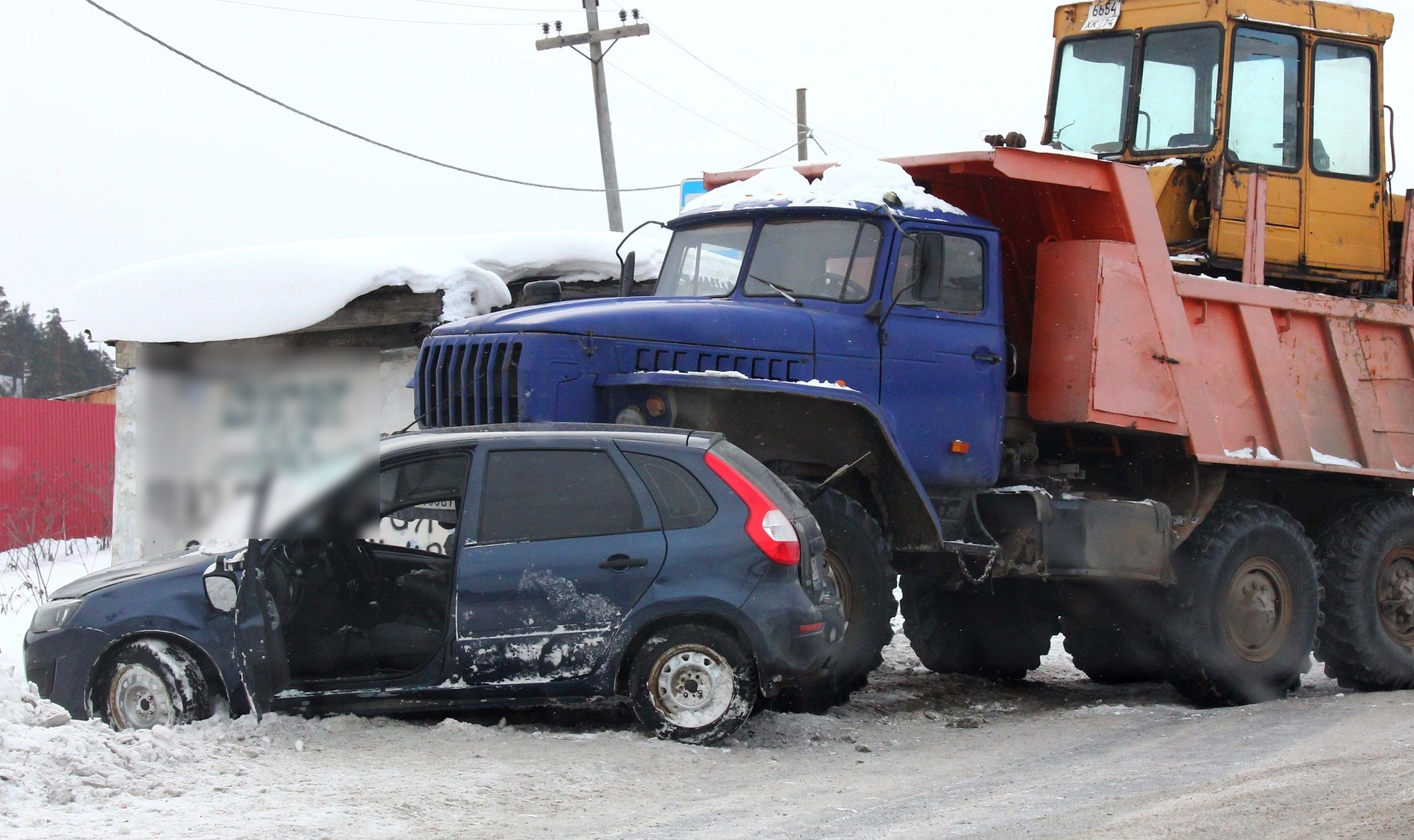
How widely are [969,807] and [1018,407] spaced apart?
167 inches

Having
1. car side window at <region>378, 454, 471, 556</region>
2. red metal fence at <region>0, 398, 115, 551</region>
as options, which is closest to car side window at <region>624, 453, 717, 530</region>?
car side window at <region>378, 454, 471, 556</region>

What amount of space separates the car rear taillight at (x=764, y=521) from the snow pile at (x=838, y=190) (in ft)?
8.38

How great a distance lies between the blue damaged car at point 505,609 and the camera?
21.7 ft

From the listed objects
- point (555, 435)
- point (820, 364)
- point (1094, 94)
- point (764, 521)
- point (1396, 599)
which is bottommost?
point (1396, 599)

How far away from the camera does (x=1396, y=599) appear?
1084 centimetres

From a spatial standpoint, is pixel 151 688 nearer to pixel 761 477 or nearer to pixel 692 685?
pixel 692 685

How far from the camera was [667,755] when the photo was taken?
6.47 meters

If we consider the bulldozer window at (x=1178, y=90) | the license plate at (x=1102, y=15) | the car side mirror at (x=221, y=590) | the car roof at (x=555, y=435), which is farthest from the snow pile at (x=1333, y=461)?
the car side mirror at (x=221, y=590)

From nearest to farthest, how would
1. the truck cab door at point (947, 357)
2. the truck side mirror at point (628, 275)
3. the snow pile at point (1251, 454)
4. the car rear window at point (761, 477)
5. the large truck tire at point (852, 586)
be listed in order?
the car rear window at point (761, 477) < the large truck tire at point (852, 586) < the truck cab door at point (947, 357) < the snow pile at point (1251, 454) < the truck side mirror at point (628, 275)

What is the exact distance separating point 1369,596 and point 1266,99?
12.0 ft

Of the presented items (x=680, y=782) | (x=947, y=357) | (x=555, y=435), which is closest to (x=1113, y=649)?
(x=947, y=357)

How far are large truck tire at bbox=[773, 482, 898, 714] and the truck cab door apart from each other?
2.95ft

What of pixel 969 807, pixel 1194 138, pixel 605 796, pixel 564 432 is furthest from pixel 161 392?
pixel 1194 138

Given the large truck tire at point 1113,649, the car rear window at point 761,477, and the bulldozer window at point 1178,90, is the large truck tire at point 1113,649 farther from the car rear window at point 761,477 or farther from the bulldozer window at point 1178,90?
the car rear window at point 761,477
